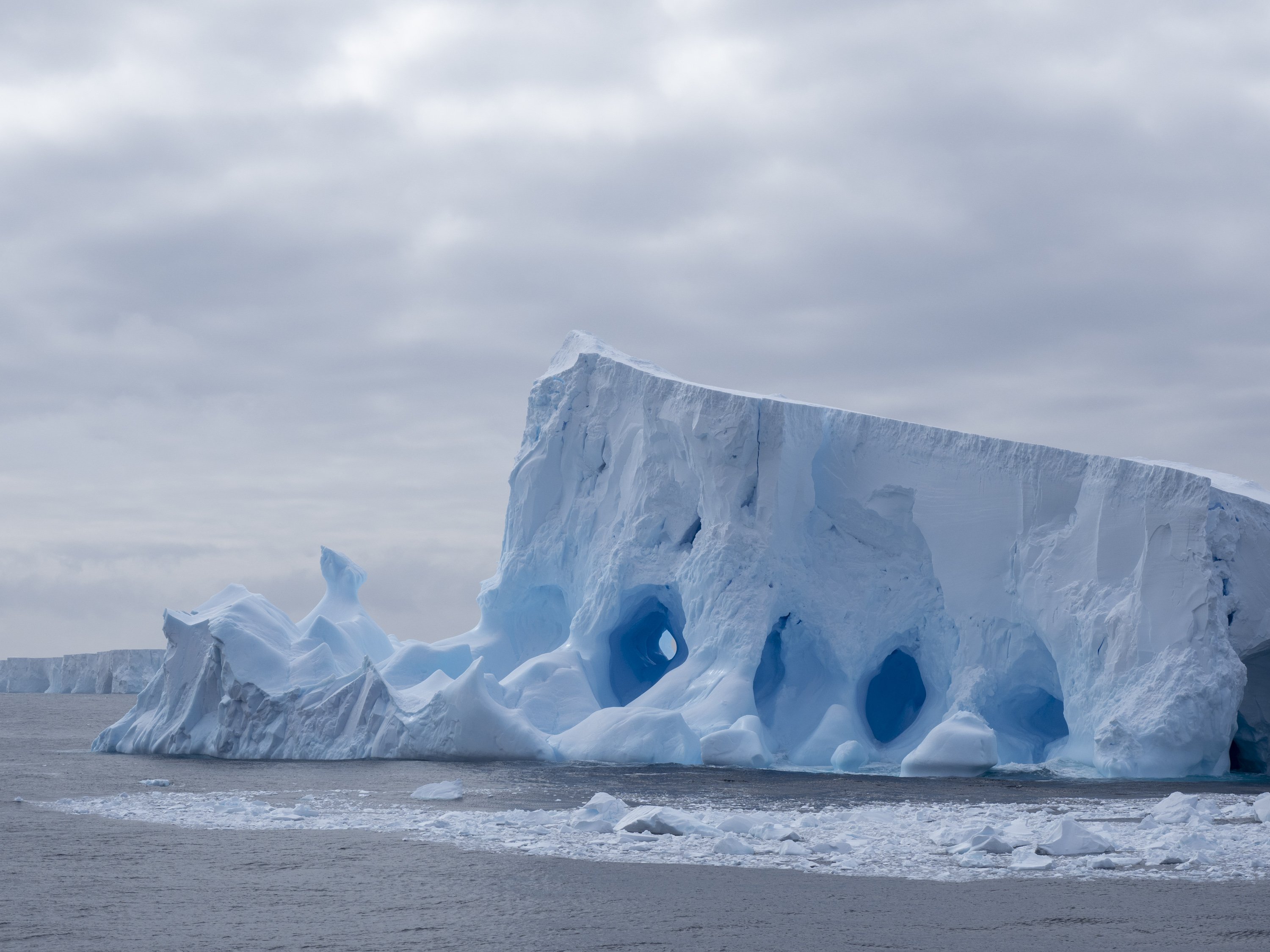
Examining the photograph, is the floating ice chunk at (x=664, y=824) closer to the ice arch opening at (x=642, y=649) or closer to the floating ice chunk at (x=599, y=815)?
the floating ice chunk at (x=599, y=815)

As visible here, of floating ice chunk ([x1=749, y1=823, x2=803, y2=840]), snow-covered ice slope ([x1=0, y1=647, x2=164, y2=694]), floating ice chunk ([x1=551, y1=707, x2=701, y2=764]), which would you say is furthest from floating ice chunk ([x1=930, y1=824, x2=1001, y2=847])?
snow-covered ice slope ([x1=0, y1=647, x2=164, y2=694])

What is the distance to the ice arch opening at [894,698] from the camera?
22.4 m

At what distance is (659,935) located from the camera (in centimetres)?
709

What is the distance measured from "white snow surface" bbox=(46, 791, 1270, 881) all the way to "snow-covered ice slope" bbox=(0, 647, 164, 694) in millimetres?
50837

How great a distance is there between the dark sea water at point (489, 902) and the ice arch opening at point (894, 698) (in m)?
13.3

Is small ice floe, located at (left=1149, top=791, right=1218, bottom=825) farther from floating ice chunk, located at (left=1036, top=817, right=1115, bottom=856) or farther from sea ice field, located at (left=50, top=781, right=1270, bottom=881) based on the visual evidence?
floating ice chunk, located at (left=1036, top=817, right=1115, bottom=856)

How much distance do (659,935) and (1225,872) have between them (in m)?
4.56

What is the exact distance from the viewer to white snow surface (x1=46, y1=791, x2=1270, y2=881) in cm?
941

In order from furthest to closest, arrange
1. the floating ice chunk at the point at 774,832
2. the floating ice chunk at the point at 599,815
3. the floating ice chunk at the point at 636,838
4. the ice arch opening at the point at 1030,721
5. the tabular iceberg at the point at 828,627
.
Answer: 1. the ice arch opening at the point at 1030,721
2. the tabular iceberg at the point at 828,627
3. the floating ice chunk at the point at 599,815
4. the floating ice chunk at the point at 774,832
5. the floating ice chunk at the point at 636,838

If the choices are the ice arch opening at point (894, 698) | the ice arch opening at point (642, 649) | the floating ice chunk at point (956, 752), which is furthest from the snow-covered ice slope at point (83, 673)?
the floating ice chunk at point (956, 752)

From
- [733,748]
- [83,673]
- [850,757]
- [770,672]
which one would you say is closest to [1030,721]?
[850,757]

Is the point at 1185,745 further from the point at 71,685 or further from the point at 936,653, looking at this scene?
the point at 71,685

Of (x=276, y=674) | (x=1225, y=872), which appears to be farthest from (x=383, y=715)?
(x=1225, y=872)

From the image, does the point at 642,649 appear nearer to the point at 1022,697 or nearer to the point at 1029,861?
the point at 1022,697
